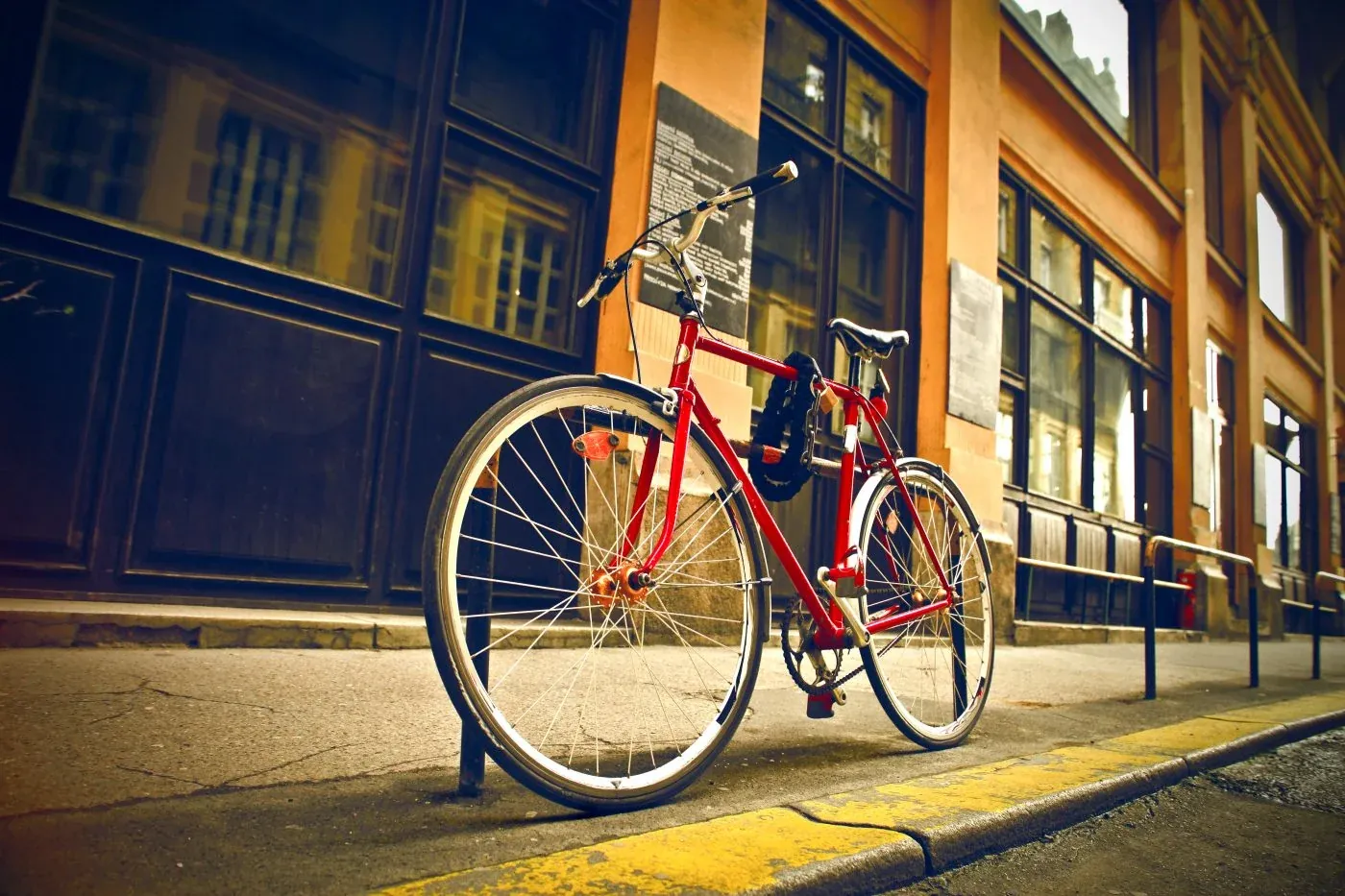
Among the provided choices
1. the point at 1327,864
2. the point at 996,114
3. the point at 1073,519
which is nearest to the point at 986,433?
the point at 1073,519

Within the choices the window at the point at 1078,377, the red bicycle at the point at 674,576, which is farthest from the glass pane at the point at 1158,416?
the red bicycle at the point at 674,576

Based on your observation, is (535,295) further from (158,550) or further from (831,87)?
(831,87)

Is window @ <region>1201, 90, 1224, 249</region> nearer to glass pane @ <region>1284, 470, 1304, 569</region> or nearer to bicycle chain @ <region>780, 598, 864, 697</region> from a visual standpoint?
glass pane @ <region>1284, 470, 1304, 569</region>

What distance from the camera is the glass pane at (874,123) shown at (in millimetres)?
6828

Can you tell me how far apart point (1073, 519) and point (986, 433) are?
95.6 inches

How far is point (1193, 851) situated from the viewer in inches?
80.3

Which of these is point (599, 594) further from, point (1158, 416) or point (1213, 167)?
point (1213, 167)

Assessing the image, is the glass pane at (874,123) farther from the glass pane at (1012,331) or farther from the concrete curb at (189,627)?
the concrete curb at (189,627)

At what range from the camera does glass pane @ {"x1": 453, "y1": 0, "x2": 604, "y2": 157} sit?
14.6ft

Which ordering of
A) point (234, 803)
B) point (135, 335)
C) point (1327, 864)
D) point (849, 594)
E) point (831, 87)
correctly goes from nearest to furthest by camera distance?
point (234, 803)
point (1327, 864)
point (849, 594)
point (135, 335)
point (831, 87)

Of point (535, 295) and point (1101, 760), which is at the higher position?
point (535, 295)

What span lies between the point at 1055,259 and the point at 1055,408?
1682mm

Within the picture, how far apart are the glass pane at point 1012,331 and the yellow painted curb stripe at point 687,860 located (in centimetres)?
745

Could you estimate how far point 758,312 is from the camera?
6.03 meters
